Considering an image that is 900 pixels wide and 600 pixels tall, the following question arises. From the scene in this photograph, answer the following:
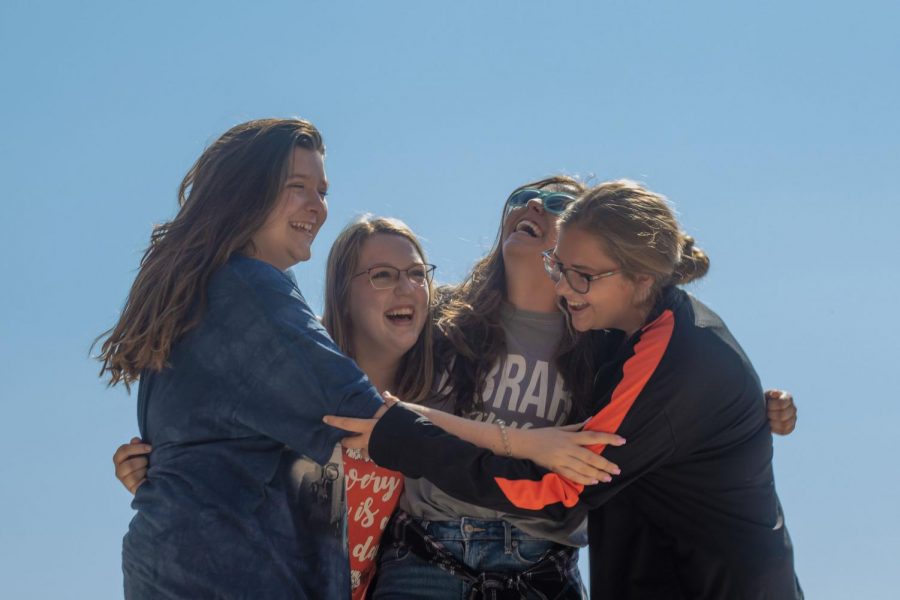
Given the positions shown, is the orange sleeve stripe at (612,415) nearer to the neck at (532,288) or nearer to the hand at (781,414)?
the hand at (781,414)

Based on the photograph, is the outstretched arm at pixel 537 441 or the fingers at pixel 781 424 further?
the fingers at pixel 781 424

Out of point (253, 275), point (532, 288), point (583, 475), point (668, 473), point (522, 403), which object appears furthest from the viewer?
point (532, 288)

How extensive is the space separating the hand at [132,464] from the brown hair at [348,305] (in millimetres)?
1618

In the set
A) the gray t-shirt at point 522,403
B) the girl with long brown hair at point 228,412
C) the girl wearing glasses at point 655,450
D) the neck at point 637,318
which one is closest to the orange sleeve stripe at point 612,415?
the girl wearing glasses at point 655,450

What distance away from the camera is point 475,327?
679cm

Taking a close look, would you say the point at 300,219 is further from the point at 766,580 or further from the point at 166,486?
the point at 766,580

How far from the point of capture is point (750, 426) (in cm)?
557

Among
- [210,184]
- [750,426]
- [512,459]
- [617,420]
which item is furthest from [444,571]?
[210,184]

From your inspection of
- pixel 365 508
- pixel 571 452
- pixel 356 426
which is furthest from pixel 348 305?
pixel 571 452

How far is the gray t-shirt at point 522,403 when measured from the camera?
6164 millimetres

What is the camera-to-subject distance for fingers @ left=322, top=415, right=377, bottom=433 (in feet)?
16.3

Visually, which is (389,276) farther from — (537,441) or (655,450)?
(655,450)

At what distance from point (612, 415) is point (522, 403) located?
1155mm

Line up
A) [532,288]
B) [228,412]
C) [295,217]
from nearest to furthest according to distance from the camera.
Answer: [228,412] → [295,217] → [532,288]
